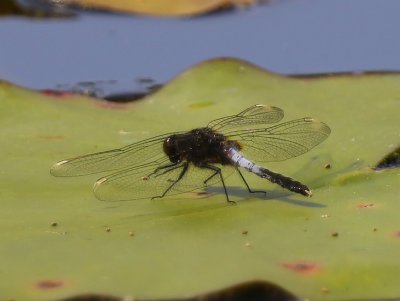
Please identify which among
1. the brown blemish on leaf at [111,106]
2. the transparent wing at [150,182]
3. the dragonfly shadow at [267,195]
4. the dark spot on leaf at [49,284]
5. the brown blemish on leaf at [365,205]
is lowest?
the dark spot on leaf at [49,284]

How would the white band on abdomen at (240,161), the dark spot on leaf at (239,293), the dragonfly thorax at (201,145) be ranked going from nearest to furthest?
the dark spot on leaf at (239,293), the white band on abdomen at (240,161), the dragonfly thorax at (201,145)

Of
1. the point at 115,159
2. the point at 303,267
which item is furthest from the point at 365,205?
the point at 115,159

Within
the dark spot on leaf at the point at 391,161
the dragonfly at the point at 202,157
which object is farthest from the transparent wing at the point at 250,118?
the dark spot on leaf at the point at 391,161

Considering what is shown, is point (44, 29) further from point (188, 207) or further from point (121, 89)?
point (188, 207)

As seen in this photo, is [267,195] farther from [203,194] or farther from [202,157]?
[202,157]

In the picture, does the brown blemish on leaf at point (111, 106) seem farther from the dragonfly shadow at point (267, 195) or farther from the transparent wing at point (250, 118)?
the dragonfly shadow at point (267, 195)

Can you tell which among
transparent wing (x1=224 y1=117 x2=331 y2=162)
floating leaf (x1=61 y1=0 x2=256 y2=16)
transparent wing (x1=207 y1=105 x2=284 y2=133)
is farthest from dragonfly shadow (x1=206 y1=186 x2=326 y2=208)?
floating leaf (x1=61 y1=0 x2=256 y2=16)

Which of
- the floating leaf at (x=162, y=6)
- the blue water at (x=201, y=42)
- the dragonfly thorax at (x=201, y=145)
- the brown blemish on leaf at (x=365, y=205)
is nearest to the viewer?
the brown blemish on leaf at (x=365, y=205)

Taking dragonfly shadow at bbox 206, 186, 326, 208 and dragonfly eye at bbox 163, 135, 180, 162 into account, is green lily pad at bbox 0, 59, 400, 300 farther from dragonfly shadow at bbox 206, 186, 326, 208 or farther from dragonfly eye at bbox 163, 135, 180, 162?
dragonfly eye at bbox 163, 135, 180, 162
